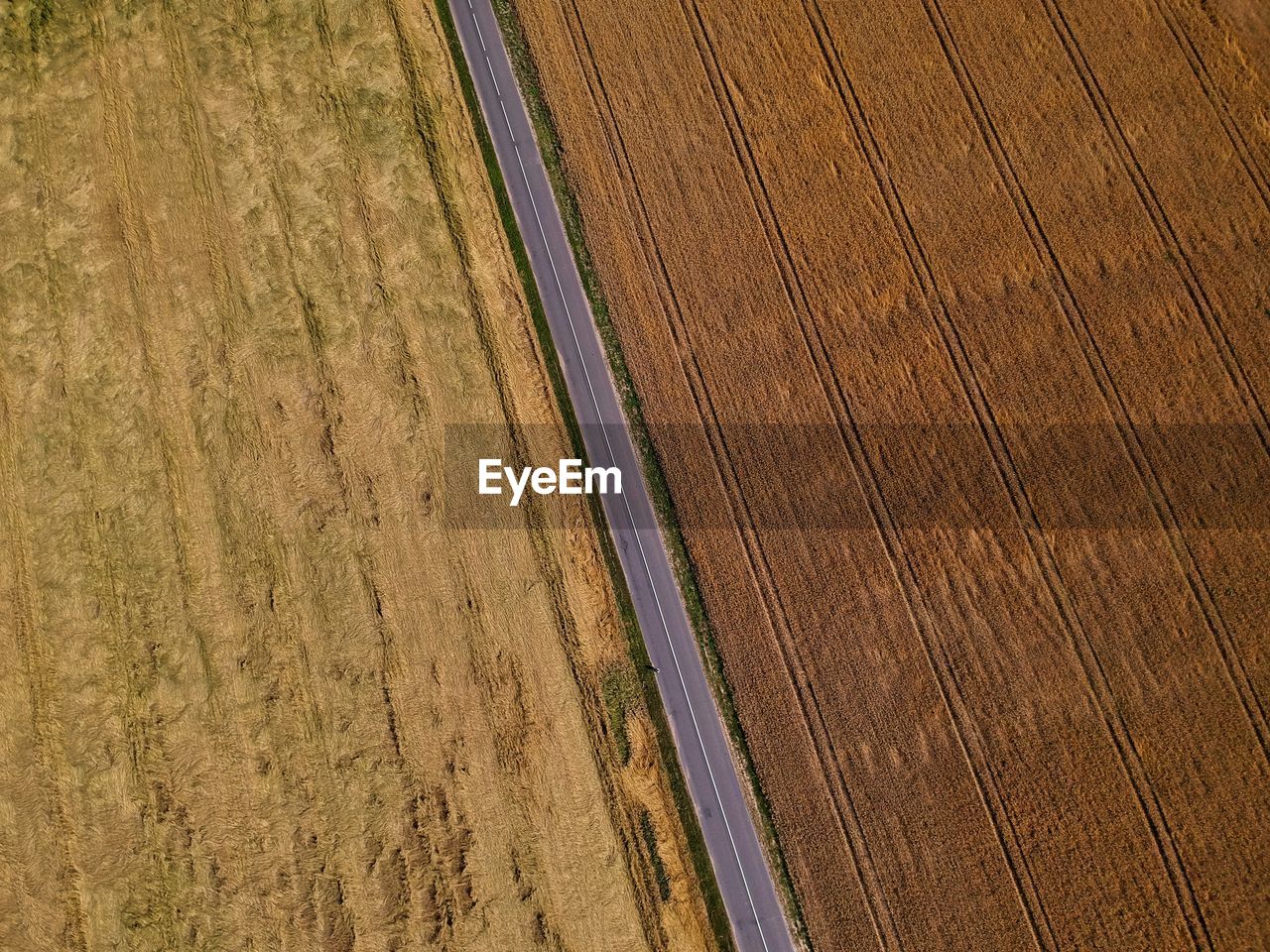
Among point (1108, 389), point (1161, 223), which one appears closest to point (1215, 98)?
point (1161, 223)

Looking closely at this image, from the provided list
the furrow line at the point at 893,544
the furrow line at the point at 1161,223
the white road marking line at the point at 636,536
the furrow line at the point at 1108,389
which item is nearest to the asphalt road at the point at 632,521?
the white road marking line at the point at 636,536

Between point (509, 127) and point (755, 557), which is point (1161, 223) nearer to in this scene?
point (755, 557)

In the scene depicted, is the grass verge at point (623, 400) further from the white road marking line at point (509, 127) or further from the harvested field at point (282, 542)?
the white road marking line at point (509, 127)

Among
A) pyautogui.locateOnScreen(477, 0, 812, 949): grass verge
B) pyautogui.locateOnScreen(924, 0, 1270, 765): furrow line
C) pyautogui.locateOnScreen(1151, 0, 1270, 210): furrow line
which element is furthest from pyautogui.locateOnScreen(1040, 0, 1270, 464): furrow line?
pyautogui.locateOnScreen(477, 0, 812, 949): grass verge

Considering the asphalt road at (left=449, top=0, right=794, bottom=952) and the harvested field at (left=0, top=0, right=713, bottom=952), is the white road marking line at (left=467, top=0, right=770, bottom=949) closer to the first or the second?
the asphalt road at (left=449, top=0, right=794, bottom=952)

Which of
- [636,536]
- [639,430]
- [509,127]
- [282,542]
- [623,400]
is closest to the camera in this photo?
[636,536]
